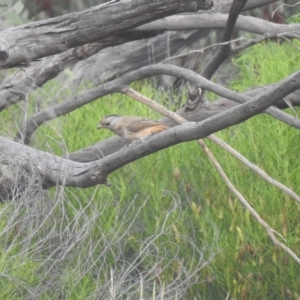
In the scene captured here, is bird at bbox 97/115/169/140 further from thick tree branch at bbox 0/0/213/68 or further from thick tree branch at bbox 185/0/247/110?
thick tree branch at bbox 0/0/213/68

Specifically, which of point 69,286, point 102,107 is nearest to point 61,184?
point 69,286

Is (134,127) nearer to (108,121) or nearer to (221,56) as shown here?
(108,121)

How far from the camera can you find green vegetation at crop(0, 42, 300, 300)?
4.74 m

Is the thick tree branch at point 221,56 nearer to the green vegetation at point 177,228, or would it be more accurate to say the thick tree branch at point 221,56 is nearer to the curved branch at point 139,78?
the curved branch at point 139,78

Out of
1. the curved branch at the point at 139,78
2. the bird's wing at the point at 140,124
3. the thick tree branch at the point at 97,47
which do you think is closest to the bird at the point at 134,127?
the bird's wing at the point at 140,124

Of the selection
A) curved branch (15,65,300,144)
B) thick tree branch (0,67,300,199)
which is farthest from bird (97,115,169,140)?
thick tree branch (0,67,300,199)

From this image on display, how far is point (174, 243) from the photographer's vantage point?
539 centimetres

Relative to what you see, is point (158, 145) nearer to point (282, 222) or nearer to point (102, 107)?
point (282, 222)

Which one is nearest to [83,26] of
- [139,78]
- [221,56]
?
[139,78]

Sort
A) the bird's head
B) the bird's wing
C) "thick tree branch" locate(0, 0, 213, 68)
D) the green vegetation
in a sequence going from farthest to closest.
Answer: the bird's head, the bird's wing, the green vegetation, "thick tree branch" locate(0, 0, 213, 68)

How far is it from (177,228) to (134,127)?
60 centimetres

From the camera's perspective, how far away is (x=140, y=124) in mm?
5656

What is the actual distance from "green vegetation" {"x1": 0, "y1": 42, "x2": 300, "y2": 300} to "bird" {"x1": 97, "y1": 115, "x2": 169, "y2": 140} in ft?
0.94

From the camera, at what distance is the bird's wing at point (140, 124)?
557cm
